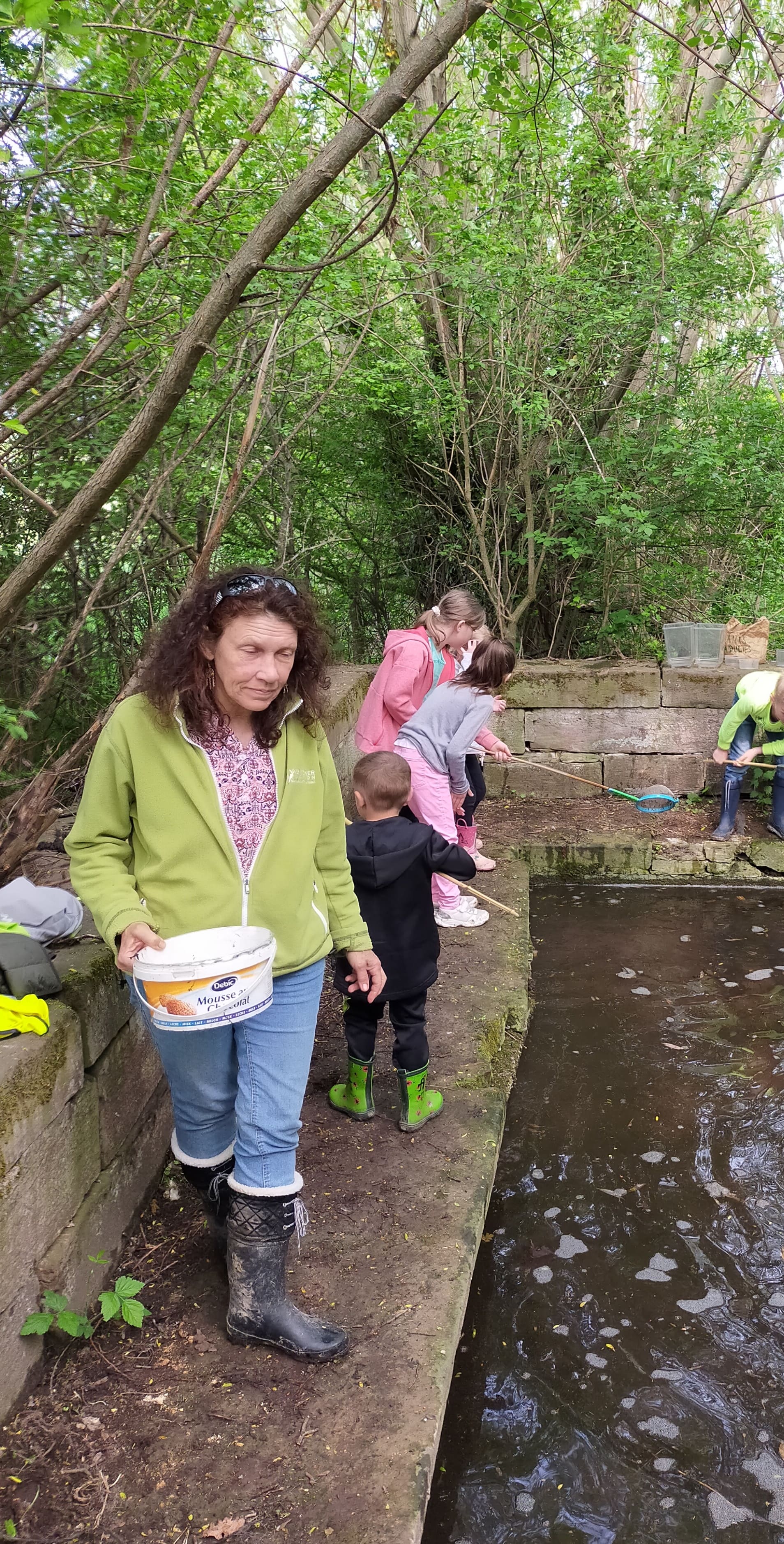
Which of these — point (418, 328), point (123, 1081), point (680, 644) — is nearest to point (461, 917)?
point (123, 1081)

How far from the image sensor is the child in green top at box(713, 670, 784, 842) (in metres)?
6.91

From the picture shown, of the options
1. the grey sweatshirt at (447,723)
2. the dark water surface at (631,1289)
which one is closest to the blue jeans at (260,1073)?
the dark water surface at (631,1289)

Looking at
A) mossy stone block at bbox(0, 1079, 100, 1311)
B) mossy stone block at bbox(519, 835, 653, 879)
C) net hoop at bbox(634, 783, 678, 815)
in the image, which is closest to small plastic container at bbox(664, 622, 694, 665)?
net hoop at bbox(634, 783, 678, 815)

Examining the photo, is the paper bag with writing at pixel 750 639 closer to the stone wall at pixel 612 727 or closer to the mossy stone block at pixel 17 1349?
the stone wall at pixel 612 727

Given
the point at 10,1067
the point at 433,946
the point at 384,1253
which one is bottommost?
the point at 384,1253

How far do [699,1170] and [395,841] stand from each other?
1567 mm

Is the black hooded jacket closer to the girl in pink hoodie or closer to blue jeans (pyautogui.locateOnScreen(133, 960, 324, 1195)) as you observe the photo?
blue jeans (pyautogui.locateOnScreen(133, 960, 324, 1195))

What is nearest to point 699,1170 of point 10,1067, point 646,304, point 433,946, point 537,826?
point 433,946

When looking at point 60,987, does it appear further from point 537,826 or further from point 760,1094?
point 537,826

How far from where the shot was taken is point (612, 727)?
7.84m

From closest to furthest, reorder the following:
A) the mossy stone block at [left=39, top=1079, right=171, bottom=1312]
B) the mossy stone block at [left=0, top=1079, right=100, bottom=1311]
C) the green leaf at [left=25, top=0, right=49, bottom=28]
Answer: the green leaf at [left=25, top=0, right=49, bottom=28] < the mossy stone block at [left=0, top=1079, right=100, bottom=1311] < the mossy stone block at [left=39, top=1079, right=171, bottom=1312]

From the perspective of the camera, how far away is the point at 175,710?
2154 millimetres

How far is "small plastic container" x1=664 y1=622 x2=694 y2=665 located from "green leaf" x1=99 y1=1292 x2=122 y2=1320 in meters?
6.45

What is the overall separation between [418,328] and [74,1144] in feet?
23.8
